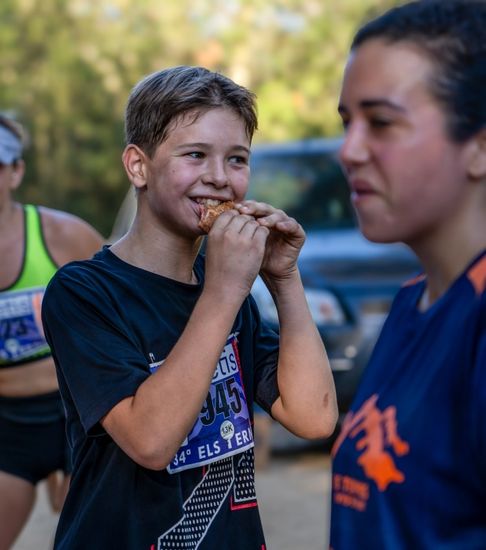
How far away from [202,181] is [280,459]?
5946mm

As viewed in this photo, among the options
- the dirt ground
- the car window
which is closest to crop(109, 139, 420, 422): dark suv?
the car window

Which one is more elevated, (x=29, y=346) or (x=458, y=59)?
(x=458, y=59)

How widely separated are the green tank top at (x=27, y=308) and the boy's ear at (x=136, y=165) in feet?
5.43

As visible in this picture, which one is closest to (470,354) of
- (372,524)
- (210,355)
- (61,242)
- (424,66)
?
(372,524)

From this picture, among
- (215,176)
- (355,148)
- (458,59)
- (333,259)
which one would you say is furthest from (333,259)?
(458,59)

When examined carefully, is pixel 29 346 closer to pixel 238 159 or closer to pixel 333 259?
pixel 238 159

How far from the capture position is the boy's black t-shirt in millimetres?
2648

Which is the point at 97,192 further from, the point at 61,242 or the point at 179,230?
the point at 179,230

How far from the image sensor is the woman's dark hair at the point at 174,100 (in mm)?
2840

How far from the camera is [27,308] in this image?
451cm

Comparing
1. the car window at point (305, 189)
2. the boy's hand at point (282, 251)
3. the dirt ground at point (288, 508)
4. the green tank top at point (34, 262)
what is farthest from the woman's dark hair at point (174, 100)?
the car window at point (305, 189)

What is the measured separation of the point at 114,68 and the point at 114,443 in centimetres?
2382

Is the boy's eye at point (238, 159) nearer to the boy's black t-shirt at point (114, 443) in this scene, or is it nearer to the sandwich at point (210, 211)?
the sandwich at point (210, 211)

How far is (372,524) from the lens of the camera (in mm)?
1821
